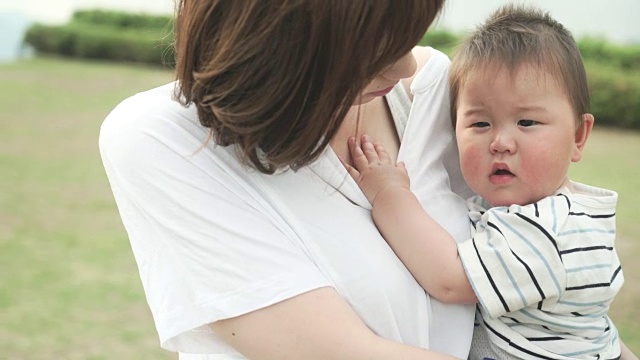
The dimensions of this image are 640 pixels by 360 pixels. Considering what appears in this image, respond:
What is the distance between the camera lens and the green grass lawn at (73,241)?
17.3 feet

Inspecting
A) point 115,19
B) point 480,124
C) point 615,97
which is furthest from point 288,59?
point 115,19

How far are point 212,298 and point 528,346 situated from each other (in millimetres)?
551

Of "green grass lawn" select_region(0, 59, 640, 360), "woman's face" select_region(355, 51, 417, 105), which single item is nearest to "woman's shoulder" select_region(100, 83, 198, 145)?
"woman's face" select_region(355, 51, 417, 105)

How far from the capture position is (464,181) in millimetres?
1811

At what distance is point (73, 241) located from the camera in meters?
7.05

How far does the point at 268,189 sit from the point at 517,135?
1.52 feet

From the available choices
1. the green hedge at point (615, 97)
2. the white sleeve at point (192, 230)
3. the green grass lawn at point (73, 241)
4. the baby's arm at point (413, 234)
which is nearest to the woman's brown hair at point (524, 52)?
the baby's arm at point (413, 234)

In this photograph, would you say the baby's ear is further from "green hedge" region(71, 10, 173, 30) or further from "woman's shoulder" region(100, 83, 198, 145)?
"green hedge" region(71, 10, 173, 30)

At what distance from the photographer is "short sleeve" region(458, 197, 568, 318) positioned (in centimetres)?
153

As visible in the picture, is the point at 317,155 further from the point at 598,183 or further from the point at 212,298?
the point at 598,183

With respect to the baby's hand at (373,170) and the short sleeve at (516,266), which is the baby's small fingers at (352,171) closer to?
the baby's hand at (373,170)

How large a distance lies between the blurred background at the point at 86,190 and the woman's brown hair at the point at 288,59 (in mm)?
153

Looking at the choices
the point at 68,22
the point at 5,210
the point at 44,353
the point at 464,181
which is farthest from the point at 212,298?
the point at 68,22

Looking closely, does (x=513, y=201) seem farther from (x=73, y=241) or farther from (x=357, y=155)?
(x=73, y=241)
